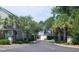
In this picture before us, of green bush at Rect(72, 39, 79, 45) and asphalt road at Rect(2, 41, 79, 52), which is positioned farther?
green bush at Rect(72, 39, 79, 45)

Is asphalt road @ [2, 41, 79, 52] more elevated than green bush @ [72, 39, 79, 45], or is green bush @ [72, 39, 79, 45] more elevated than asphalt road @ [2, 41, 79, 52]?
green bush @ [72, 39, 79, 45]

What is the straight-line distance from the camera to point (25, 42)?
14.2 meters

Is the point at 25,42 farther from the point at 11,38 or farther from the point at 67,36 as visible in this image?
the point at 67,36

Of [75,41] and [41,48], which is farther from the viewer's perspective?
[75,41]

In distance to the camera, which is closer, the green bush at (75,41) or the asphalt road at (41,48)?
the asphalt road at (41,48)

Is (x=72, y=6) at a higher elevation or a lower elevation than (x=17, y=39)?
higher

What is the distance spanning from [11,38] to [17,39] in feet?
1.05

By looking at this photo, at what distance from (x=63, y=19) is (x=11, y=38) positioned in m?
2.92

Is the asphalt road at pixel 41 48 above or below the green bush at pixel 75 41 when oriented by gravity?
below

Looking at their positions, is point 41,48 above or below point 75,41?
below

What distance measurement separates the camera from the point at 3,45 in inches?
547
